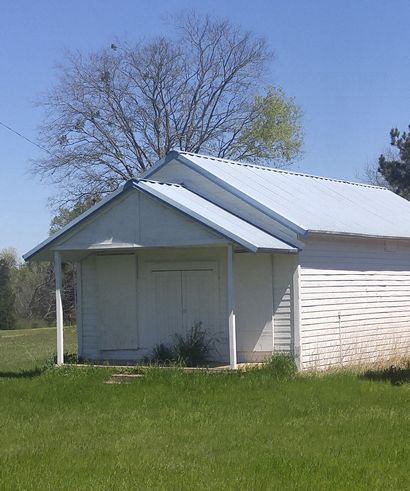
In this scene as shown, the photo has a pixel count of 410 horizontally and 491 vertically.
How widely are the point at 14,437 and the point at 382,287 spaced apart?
11715 mm

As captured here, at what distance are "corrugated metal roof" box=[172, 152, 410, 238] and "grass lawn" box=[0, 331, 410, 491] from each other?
3812 mm

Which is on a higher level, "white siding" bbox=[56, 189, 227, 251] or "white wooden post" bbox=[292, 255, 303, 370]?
"white siding" bbox=[56, 189, 227, 251]

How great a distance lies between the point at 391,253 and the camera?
22.1 m

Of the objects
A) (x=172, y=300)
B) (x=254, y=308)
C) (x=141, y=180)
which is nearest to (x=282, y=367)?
(x=254, y=308)

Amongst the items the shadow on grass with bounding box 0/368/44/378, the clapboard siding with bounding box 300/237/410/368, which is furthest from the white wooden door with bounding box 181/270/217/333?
the shadow on grass with bounding box 0/368/44/378

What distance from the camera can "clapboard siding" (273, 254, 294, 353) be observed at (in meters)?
18.4

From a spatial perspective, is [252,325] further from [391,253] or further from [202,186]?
[391,253]

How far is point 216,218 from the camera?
18.0 m

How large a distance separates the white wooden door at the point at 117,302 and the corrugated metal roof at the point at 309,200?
2.66 meters

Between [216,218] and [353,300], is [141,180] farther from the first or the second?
[353,300]

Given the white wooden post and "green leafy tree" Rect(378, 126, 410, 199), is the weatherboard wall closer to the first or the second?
the white wooden post

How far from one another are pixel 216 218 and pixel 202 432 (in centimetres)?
674

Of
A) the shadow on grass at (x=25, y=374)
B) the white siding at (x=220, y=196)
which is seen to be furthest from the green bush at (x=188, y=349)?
the white siding at (x=220, y=196)

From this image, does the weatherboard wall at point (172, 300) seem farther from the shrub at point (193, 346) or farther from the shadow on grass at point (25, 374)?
the shadow on grass at point (25, 374)
